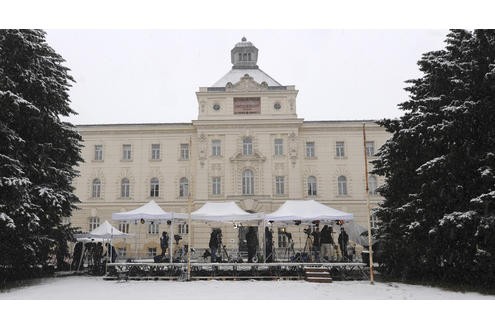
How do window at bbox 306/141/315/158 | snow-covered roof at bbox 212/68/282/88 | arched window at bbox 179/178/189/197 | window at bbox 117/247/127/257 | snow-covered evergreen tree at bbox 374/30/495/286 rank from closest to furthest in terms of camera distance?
1. snow-covered evergreen tree at bbox 374/30/495/286
2. window at bbox 117/247/127/257
3. arched window at bbox 179/178/189/197
4. window at bbox 306/141/315/158
5. snow-covered roof at bbox 212/68/282/88

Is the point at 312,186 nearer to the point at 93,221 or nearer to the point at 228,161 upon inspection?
the point at 228,161

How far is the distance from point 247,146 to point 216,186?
437 centimetres

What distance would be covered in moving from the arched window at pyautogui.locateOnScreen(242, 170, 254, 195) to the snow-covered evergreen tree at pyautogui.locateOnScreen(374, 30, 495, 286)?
22.4m

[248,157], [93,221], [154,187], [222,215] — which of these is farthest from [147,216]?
[93,221]

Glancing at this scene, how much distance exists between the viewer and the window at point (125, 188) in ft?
129

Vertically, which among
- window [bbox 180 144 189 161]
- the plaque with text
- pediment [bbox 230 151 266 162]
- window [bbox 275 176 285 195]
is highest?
the plaque with text

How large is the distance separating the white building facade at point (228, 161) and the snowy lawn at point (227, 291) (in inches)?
837

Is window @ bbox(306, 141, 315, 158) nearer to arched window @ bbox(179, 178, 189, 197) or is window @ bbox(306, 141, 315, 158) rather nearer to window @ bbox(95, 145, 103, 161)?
arched window @ bbox(179, 178, 189, 197)

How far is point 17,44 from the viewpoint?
587 inches

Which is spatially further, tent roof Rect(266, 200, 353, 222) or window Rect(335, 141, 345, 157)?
window Rect(335, 141, 345, 157)

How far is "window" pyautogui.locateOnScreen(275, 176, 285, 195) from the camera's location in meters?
37.8

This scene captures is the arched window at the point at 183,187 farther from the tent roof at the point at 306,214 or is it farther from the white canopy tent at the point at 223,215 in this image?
the tent roof at the point at 306,214

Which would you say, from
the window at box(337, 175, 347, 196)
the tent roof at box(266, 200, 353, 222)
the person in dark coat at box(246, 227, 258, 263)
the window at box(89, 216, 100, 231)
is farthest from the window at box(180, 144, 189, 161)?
the tent roof at box(266, 200, 353, 222)

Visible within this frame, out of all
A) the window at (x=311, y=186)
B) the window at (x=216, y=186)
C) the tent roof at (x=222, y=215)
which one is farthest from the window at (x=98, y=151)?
the tent roof at (x=222, y=215)
